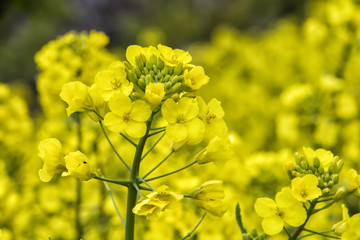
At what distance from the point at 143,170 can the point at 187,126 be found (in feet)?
5.89

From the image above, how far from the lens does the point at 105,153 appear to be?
3094mm

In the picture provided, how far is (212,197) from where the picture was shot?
5.31 feet

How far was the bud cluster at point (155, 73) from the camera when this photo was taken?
155 centimetres

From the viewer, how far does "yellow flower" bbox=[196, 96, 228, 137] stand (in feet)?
5.19

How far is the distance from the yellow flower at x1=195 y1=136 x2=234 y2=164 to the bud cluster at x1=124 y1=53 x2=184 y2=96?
0.25m

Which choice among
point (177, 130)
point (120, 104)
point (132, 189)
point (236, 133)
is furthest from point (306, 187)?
point (236, 133)

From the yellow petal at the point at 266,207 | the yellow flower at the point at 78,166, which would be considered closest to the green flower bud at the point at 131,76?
the yellow flower at the point at 78,166

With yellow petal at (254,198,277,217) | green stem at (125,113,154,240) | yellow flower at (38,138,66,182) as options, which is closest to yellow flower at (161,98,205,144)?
green stem at (125,113,154,240)

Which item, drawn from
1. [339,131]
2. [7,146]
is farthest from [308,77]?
[7,146]

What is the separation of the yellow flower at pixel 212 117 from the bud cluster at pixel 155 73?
110 mm

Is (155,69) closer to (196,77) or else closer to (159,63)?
(159,63)

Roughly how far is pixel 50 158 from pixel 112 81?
15.4 inches

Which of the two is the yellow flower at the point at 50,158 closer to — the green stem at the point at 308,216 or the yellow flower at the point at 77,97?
the yellow flower at the point at 77,97

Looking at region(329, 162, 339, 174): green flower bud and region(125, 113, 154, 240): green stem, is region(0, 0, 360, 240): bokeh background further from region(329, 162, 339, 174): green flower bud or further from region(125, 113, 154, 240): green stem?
region(125, 113, 154, 240): green stem
